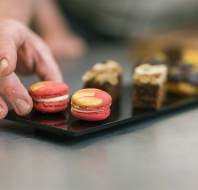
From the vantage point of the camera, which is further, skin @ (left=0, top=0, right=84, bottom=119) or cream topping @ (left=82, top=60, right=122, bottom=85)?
cream topping @ (left=82, top=60, right=122, bottom=85)

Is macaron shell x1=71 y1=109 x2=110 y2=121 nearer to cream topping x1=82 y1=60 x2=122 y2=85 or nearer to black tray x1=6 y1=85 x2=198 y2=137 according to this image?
black tray x1=6 y1=85 x2=198 y2=137

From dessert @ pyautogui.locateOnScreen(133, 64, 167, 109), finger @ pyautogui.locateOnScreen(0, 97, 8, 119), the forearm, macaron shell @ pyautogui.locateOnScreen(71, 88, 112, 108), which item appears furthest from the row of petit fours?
the forearm

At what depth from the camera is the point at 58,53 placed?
195 centimetres

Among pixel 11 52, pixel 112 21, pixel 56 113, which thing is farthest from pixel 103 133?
pixel 112 21

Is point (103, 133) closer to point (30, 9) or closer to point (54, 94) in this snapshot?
point (54, 94)

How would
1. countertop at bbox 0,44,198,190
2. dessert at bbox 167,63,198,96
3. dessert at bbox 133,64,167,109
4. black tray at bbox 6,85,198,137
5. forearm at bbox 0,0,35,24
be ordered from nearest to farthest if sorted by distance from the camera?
countertop at bbox 0,44,198,190 < black tray at bbox 6,85,198,137 < dessert at bbox 133,64,167,109 < dessert at bbox 167,63,198,96 < forearm at bbox 0,0,35,24

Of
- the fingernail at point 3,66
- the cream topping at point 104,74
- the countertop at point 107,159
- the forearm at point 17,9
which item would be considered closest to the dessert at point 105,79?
the cream topping at point 104,74

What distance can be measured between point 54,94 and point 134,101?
0.19m

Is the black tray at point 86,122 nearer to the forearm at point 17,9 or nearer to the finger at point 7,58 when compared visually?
the finger at point 7,58

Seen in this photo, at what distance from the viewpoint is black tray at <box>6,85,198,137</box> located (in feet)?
2.95

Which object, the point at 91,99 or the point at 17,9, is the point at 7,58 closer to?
the point at 91,99

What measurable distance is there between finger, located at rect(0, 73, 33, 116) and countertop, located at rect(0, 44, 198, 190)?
1.8 inches

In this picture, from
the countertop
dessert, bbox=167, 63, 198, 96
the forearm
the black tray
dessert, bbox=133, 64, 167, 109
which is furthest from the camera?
the forearm

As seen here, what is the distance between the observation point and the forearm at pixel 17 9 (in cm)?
173
